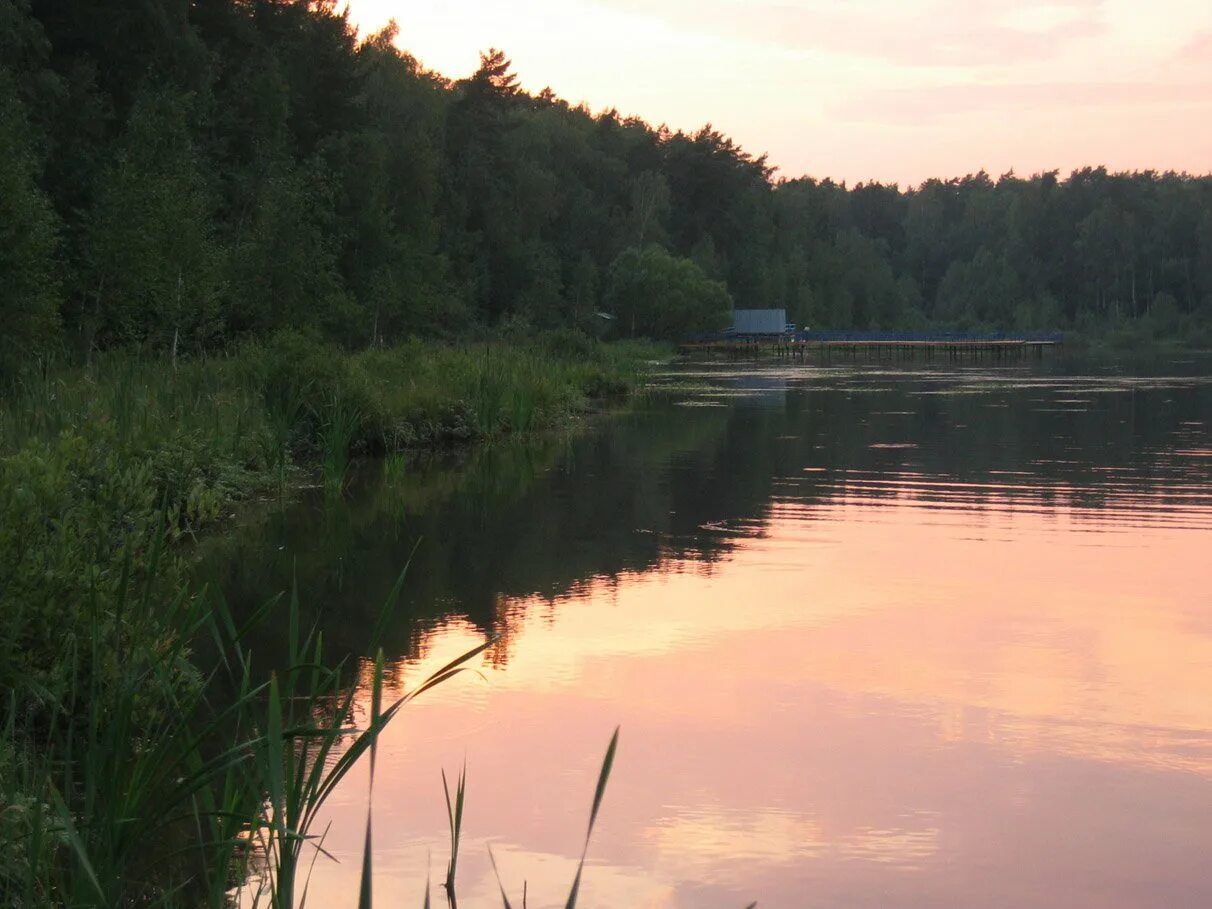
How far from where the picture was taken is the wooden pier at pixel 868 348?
10356cm

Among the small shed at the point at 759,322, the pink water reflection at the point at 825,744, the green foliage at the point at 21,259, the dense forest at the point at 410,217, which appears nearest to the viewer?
the pink water reflection at the point at 825,744

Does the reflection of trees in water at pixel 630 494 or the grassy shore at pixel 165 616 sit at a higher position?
the grassy shore at pixel 165 616

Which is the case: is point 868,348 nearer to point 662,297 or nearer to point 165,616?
point 662,297

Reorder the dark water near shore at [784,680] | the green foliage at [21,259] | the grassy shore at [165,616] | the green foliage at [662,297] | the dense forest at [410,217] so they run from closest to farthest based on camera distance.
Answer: the grassy shore at [165,616] < the dark water near shore at [784,680] < the green foliage at [21,259] < the dense forest at [410,217] < the green foliage at [662,297]

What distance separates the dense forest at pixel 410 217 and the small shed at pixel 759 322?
10.8ft

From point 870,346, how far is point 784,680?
111 metres

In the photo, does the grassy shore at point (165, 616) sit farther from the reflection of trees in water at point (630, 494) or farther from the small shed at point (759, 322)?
the small shed at point (759, 322)

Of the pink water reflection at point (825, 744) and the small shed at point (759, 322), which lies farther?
the small shed at point (759, 322)

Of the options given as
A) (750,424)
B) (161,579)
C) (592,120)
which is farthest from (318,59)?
(592,120)

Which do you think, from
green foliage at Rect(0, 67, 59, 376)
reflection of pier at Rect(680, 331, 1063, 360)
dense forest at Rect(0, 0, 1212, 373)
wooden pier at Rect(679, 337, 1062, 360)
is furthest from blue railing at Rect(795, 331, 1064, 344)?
green foliage at Rect(0, 67, 59, 376)

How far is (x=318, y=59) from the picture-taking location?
6106 cm

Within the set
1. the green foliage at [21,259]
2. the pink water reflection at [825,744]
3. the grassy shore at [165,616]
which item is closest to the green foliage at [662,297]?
the grassy shore at [165,616]

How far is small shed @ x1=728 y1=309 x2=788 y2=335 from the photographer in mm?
111500

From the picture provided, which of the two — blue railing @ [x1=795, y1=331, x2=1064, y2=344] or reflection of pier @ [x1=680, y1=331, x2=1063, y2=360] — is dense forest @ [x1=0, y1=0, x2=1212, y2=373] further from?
blue railing @ [x1=795, y1=331, x2=1064, y2=344]
